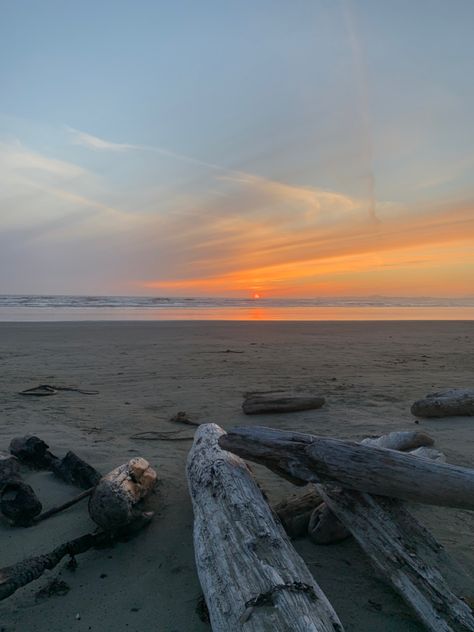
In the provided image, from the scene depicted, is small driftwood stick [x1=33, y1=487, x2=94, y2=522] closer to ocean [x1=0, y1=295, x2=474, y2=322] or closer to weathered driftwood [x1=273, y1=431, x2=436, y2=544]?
weathered driftwood [x1=273, y1=431, x2=436, y2=544]

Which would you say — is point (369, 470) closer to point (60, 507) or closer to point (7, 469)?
point (60, 507)

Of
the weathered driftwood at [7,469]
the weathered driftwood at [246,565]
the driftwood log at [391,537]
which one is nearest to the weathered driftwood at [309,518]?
the driftwood log at [391,537]

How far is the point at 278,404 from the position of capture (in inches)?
271

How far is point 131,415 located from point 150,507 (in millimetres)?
2939

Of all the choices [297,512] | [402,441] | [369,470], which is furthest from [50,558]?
[402,441]

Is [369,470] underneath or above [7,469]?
above

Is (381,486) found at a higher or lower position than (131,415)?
higher

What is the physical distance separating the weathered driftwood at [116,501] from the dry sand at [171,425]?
184 mm

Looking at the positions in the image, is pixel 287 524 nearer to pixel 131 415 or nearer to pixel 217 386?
pixel 131 415

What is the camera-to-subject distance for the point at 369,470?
2.85m

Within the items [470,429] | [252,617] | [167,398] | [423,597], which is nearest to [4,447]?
[167,398]

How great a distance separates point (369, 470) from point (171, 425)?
12.7 feet

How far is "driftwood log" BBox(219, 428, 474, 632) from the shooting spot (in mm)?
2358

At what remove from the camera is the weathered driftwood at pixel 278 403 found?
6.78m
